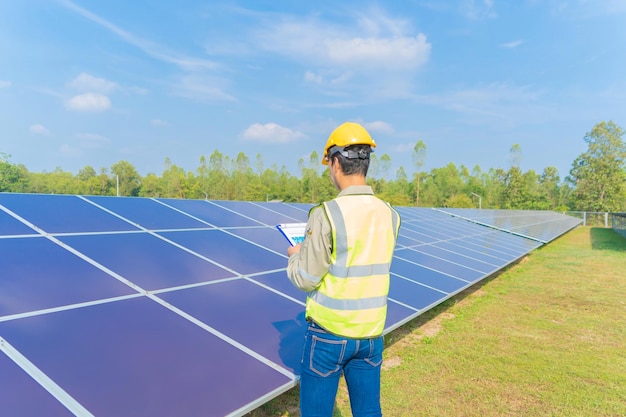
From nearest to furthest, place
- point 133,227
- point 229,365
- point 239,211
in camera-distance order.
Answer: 1. point 229,365
2. point 133,227
3. point 239,211

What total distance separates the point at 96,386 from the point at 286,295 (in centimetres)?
278

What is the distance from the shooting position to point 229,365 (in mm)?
3447

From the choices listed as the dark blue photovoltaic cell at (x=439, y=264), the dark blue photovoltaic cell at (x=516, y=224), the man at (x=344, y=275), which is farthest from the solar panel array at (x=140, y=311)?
the dark blue photovoltaic cell at (x=516, y=224)

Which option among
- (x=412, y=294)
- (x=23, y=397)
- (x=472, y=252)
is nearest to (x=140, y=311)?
(x=23, y=397)

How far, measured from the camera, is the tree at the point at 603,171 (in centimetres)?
6116

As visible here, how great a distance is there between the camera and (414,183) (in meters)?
83.1

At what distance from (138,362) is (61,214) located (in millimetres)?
3436

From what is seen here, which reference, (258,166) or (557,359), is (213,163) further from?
(557,359)

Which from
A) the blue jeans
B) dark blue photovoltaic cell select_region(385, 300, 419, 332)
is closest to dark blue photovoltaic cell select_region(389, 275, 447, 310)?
dark blue photovoltaic cell select_region(385, 300, 419, 332)

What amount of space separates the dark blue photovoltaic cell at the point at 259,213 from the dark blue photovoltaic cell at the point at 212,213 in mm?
383

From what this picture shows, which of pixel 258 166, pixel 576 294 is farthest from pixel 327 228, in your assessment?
pixel 258 166

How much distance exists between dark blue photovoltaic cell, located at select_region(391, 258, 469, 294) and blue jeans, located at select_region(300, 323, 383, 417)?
4670 millimetres

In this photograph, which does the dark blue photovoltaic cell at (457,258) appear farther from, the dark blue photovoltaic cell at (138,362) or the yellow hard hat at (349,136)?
the yellow hard hat at (349,136)

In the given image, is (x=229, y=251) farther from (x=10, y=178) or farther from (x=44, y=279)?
(x=10, y=178)
